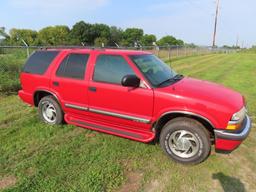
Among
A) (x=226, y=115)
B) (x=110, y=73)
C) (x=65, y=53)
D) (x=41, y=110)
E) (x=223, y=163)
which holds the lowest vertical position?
(x=223, y=163)

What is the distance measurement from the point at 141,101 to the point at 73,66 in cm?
171

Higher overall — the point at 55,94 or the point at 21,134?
the point at 55,94

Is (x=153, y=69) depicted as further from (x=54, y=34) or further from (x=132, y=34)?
(x=132, y=34)

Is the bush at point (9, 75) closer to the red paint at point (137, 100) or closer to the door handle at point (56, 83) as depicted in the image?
the red paint at point (137, 100)

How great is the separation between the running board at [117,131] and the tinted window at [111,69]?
89cm

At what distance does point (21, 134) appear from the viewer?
5.06 meters

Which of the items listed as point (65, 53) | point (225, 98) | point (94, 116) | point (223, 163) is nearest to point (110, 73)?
point (94, 116)

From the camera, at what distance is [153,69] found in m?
4.58

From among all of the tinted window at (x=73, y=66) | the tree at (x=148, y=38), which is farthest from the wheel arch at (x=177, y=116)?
the tree at (x=148, y=38)

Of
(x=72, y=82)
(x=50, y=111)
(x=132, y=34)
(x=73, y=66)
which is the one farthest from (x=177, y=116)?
(x=132, y=34)

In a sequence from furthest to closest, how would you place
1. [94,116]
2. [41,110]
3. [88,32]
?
1. [88,32]
2. [41,110]
3. [94,116]

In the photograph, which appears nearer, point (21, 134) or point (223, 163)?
point (223, 163)

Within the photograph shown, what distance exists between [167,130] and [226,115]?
3.11 ft

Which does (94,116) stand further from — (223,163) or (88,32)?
(88,32)
